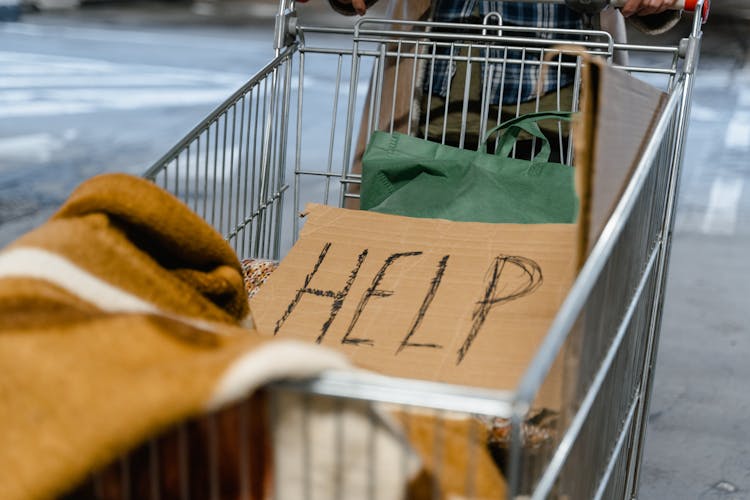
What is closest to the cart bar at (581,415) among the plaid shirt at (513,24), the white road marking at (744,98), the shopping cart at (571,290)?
the shopping cart at (571,290)

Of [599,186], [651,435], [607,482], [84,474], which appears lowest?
[651,435]

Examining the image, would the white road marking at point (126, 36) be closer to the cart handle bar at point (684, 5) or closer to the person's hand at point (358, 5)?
the person's hand at point (358, 5)

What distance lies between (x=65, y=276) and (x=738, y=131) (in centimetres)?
516

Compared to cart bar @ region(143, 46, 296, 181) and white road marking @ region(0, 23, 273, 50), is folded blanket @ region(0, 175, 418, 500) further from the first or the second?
white road marking @ region(0, 23, 273, 50)

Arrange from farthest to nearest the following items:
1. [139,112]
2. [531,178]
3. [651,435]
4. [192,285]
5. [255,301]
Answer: [139,112] < [651,435] < [531,178] < [255,301] < [192,285]

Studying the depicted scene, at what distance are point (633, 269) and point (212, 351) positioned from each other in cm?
62

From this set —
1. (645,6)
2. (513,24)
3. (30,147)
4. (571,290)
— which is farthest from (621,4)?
(30,147)

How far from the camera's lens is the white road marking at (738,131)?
5062 millimetres

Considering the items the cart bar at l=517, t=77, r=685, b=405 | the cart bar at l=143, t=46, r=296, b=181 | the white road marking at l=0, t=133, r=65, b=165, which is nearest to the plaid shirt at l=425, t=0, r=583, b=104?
the cart bar at l=143, t=46, r=296, b=181

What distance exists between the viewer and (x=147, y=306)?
87 cm

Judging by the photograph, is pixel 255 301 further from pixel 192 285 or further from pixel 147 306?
pixel 147 306

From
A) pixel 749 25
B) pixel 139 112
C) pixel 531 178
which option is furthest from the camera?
pixel 749 25

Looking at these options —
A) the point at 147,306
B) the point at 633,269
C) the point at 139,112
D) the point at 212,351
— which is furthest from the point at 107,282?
the point at 139,112

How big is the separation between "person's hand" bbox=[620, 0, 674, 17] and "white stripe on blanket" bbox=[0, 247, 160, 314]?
1064 mm
